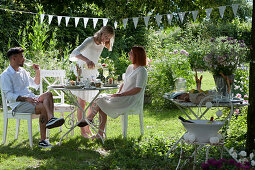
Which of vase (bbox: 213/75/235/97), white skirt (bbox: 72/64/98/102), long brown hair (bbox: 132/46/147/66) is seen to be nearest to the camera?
vase (bbox: 213/75/235/97)

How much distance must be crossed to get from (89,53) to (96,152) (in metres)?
1.41

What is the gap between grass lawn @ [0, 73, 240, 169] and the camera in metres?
3.48

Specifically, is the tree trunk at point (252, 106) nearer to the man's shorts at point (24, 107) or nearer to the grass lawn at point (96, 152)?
the grass lawn at point (96, 152)

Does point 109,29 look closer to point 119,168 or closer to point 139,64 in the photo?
point 139,64

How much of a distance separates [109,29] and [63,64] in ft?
11.6

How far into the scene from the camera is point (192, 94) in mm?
3211

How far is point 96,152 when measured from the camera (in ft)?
13.4

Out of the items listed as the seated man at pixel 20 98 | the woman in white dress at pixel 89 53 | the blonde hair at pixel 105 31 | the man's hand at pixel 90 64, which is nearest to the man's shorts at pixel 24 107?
the seated man at pixel 20 98

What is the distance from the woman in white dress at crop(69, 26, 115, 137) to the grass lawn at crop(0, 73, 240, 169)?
42 centimetres

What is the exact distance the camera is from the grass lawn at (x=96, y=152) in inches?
137

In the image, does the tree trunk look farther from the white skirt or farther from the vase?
the white skirt

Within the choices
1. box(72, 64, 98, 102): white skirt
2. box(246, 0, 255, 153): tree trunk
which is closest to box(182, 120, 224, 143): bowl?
box(246, 0, 255, 153): tree trunk

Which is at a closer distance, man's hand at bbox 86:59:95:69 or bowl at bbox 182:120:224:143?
bowl at bbox 182:120:224:143

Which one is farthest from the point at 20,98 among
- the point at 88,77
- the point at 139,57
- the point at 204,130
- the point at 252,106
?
the point at 252,106
